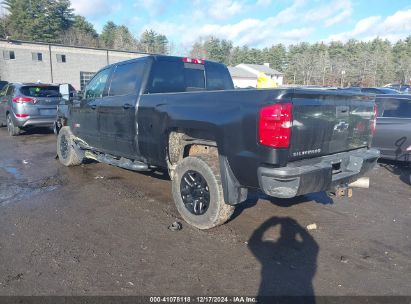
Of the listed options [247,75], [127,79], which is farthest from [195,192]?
[247,75]

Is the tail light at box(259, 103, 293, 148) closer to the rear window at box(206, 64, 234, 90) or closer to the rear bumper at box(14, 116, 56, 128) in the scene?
the rear window at box(206, 64, 234, 90)

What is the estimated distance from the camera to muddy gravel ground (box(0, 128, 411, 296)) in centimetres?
303

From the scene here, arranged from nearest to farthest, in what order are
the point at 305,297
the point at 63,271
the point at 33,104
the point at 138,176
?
the point at 305,297 < the point at 63,271 < the point at 138,176 < the point at 33,104

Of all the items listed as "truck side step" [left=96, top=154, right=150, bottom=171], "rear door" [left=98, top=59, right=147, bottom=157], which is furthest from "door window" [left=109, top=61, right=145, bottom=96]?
"truck side step" [left=96, top=154, right=150, bottom=171]

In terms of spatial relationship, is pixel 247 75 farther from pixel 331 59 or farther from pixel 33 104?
pixel 33 104

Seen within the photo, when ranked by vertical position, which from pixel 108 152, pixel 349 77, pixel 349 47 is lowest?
pixel 108 152

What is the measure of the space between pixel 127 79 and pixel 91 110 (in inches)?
48.9

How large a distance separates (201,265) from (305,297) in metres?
1.02

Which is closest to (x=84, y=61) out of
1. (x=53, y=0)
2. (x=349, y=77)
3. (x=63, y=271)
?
(x=53, y=0)

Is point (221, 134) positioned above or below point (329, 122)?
below

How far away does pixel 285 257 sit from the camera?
3.52 metres

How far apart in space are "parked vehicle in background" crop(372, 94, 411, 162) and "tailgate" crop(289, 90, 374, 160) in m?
3.45

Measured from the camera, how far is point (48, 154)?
875 cm

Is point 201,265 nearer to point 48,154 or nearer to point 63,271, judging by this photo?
point 63,271
